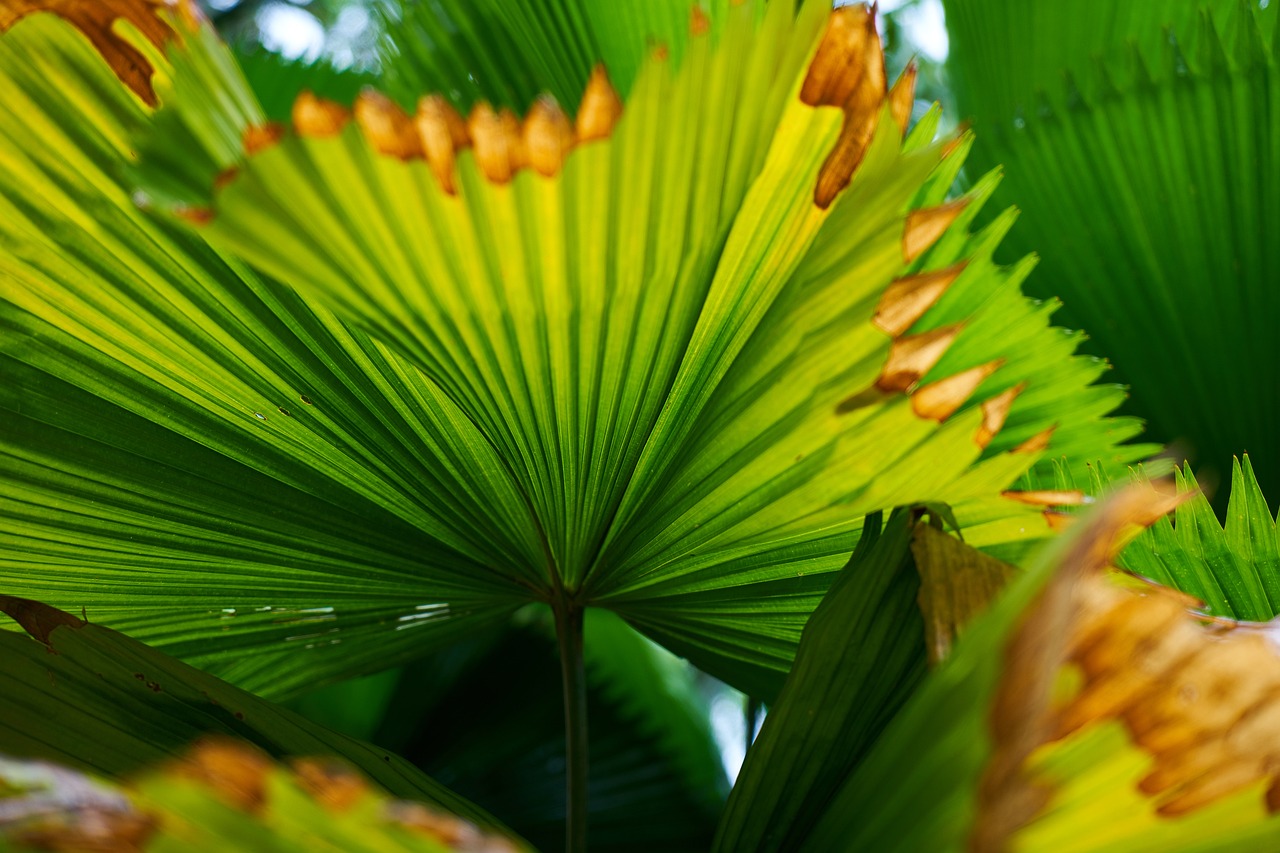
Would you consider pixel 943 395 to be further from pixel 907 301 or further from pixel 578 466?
pixel 578 466

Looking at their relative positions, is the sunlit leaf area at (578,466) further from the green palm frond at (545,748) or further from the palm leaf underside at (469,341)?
the green palm frond at (545,748)

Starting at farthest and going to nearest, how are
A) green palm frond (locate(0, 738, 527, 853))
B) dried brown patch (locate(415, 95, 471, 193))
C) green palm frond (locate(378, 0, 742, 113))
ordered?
green palm frond (locate(378, 0, 742, 113))
dried brown patch (locate(415, 95, 471, 193))
green palm frond (locate(0, 738, 527, 853))

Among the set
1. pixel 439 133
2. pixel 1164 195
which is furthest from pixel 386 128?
pixel 1164 195

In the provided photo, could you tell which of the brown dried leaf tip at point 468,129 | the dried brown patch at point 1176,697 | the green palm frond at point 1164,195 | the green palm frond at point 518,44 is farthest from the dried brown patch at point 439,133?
the green palm frond at point 1164,195

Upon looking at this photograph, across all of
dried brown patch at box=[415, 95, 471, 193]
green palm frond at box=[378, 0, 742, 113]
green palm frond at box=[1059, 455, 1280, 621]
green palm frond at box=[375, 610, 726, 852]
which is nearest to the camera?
dried brown patch at box=[415, 95, 471, 193]

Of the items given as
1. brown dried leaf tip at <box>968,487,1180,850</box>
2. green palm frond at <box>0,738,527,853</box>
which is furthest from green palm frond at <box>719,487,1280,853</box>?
green palm frond at <box>0,738,527,853</box>

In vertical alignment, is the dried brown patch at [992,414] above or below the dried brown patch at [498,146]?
below

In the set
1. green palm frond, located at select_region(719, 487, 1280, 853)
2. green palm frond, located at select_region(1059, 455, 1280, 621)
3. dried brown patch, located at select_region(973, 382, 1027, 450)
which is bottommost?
green palm frond, located at select_region(719, 487, 1280, 853)

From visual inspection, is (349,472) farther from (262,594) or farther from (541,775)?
(541,775)

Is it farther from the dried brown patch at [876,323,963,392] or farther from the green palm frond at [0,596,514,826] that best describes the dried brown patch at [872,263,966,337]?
the green palm frond at [0,596,514,826]
